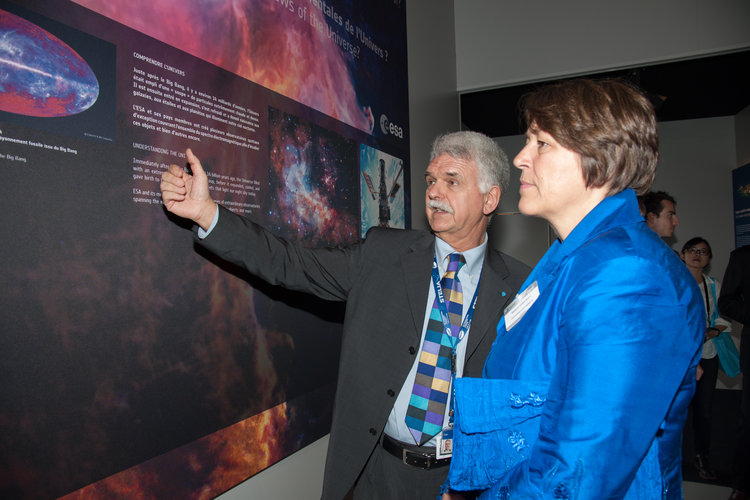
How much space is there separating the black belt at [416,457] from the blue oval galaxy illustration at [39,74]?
4.98 ft

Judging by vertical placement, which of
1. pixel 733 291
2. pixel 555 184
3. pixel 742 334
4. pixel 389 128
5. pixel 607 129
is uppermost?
pixel 389 128

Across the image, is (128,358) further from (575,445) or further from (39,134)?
(575,445)

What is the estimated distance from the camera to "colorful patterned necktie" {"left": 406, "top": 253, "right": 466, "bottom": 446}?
161cm

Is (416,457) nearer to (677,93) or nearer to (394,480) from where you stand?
(394,480)

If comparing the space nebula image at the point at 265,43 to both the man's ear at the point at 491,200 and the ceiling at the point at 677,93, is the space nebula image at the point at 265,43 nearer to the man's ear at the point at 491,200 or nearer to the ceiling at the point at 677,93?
the man's ear at the point at 491,200

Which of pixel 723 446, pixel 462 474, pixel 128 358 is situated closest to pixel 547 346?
pixel 462 474

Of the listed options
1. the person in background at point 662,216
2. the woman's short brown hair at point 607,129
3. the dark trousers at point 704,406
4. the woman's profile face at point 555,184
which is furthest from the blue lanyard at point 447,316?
the dark trousers at point 704,406

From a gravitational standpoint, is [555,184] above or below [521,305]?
above

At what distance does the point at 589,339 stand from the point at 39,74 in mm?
1408

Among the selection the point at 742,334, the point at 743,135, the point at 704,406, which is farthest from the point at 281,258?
the point at 743,135

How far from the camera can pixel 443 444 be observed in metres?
1.59

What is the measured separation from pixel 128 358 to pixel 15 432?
0.32m

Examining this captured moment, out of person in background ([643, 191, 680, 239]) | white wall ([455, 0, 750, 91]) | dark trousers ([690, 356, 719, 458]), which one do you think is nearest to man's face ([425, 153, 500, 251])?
person in background ([643, 191, 680, 239])

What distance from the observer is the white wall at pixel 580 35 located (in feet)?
12.2
